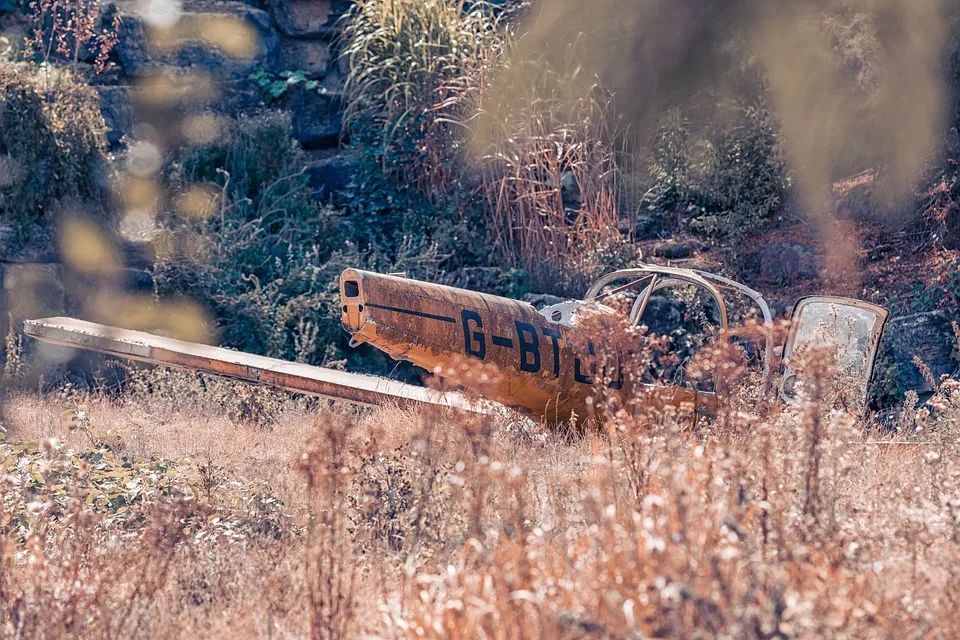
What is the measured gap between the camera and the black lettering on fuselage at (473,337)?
255 inches

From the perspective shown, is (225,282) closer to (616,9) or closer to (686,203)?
(686,203)

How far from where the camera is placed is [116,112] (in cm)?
1289

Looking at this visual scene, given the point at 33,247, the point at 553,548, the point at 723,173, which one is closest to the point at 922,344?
the point at 723,173

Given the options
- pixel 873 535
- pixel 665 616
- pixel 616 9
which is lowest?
pixel 873 535

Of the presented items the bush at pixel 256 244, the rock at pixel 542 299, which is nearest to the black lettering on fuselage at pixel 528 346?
the bush at pixel 256 244

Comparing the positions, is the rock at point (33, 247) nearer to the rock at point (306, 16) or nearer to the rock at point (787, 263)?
the rock at point (306, 16)

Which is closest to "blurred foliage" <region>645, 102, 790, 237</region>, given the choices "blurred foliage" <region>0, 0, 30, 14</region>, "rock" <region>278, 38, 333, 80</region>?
"rock" <region>278, 38, 333, 80</region>

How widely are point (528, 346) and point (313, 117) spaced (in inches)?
326

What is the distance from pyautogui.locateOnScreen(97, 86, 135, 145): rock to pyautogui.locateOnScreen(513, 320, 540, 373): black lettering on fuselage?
788 centimetres

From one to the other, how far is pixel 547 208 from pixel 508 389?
200 inches

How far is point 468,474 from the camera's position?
4395 mm

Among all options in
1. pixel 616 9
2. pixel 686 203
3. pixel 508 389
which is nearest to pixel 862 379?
pixel 508 389

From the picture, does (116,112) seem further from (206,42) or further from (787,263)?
(787,263)

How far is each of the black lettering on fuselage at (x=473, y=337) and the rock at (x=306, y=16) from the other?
30.9 ft
